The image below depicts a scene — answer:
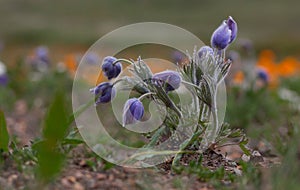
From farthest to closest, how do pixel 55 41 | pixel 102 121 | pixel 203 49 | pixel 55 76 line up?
pixel 55 41, pixel 55 76, pixel 102 121, pixel 203 49

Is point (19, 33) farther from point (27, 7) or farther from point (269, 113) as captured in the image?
point (269, 113)

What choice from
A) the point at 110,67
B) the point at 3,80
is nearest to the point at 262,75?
the point at 3,80

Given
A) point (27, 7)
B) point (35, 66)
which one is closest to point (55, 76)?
point (35, 66)

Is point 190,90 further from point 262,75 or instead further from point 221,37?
point 262,75

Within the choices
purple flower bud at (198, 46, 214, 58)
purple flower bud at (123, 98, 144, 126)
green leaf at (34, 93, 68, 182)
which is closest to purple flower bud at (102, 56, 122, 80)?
purple flower bud at (123, 98, 144, 126)

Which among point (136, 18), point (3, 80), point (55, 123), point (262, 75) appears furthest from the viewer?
point (136, 18)

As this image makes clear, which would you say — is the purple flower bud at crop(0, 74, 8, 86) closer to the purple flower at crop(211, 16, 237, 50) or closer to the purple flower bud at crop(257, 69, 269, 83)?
the purple flower bud at crop(257, 69, 269, 83)
